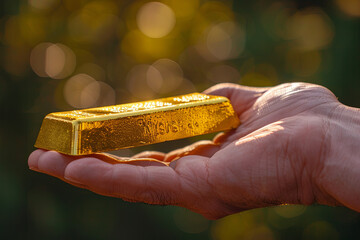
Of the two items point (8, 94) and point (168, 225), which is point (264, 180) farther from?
point (8, 94)

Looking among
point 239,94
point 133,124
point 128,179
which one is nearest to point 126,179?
point 128,179

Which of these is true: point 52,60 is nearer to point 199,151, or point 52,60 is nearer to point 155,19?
point 155,19

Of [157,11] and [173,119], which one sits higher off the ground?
[157,11]

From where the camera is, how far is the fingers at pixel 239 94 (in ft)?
5.51

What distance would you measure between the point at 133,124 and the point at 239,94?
0.48 m

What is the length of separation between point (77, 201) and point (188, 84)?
0.90 m

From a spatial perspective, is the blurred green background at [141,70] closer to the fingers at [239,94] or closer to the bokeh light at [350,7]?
the bokeh light at [350,7]

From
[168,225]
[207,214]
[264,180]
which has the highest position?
[264,180]

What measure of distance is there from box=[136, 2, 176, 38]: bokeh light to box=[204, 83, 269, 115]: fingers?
0.98 metres

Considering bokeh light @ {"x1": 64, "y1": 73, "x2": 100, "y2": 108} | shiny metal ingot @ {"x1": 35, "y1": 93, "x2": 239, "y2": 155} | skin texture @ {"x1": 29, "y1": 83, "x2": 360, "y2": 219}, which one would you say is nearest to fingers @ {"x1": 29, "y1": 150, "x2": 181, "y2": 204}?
skin texture @ {"x1": 29, "y1": 83, "x2": 360, "y2": 219}

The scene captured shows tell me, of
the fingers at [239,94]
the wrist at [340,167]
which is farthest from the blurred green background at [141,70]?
the wrist at [340,167]

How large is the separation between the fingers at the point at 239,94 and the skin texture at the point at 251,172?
373 millimetres

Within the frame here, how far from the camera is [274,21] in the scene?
2594 mm

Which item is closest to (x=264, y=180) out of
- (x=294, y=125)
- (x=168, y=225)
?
(x=294, y=125)
